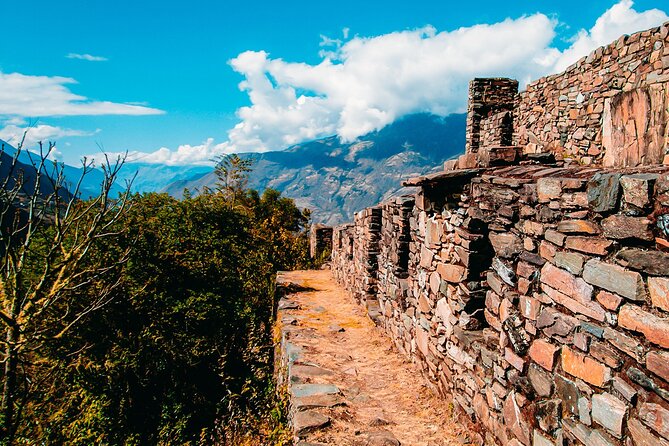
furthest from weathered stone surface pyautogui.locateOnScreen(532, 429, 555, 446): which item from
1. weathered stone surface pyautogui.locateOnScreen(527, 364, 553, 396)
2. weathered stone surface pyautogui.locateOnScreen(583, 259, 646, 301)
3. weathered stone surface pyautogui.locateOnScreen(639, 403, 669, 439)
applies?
weathered stone surface pyautogui.locateOnScreen(583, 259, 646, 301)

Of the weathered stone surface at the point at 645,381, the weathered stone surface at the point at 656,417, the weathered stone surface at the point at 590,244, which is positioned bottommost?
the weathered stone surface at the point at 656,417

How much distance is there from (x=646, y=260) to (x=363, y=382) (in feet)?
12.2

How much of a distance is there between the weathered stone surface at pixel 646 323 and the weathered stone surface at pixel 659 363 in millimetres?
50

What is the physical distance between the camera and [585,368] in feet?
8.00

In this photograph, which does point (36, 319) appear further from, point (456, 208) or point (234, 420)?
point (456, 208)

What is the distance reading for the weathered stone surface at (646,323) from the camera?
1966 millimetres

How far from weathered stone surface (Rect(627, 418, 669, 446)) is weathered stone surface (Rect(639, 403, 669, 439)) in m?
0.03

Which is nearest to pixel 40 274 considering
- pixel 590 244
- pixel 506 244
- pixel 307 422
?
pixel 307 422

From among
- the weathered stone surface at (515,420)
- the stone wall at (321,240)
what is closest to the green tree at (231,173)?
the stone wall at (321,240)

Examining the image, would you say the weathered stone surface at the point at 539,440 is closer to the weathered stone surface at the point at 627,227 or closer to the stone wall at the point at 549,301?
the stone wall at the point at 549,301

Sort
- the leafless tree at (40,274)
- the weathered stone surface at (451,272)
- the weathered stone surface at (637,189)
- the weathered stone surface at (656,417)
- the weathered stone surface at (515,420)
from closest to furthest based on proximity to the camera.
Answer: the weathered stone surface at (656,417), the weathered stone surface at (637,189), the weathered stone surface at (515,420), the weathered stone surface at (451,272), the leafless tree at (40,274)

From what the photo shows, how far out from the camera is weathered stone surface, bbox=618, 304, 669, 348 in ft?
6.45

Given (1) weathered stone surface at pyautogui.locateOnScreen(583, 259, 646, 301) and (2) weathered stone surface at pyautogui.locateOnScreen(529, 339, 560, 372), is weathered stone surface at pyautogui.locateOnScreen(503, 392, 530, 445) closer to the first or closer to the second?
(2) weathered stone surface at pyautogui.locateOnScreen(529, 339, 560, 372)

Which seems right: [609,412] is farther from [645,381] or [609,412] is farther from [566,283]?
[566,283]
